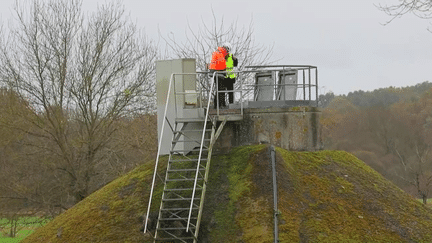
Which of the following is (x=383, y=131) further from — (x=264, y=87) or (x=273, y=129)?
(x=273, y=129)

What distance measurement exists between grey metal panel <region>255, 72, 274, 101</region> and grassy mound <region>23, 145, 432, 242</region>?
5.99ft

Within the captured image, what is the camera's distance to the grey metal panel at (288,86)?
1533cm

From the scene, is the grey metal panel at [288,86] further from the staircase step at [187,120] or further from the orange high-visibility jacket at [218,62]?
the staircase step at [187,120]

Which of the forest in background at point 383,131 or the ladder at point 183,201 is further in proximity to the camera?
the forest in background at point 383,131

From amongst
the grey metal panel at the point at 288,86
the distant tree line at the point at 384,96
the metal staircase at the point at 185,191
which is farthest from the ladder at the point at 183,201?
the distant tree line at the point at 384,96

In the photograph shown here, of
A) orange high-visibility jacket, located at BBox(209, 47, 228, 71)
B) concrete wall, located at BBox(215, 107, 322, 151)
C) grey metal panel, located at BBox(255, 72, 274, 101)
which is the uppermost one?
orange high-visibility jacket, located at BBox(209, 47, 228, 71)

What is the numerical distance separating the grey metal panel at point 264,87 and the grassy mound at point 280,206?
5.99 feet

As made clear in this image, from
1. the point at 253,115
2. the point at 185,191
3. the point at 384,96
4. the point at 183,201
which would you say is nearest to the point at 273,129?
the point at 253,115

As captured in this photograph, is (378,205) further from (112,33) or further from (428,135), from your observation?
(428,135)

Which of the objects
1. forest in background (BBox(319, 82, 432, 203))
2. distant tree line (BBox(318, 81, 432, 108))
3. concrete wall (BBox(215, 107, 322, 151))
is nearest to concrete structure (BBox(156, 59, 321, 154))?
concrete wall (BBox(215, 107, 322, 151))

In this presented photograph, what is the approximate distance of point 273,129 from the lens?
1463 centimetres

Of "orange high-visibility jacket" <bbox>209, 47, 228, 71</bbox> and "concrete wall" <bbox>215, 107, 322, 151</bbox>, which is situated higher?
"orange high-visibility jacket" <bbox>209, 47, 228, 71</bbox>

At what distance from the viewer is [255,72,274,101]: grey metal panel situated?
1564 cm

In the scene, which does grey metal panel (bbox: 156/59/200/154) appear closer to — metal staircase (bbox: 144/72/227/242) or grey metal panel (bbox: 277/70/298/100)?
metal staircase (bbox: 144/72/227/242)
